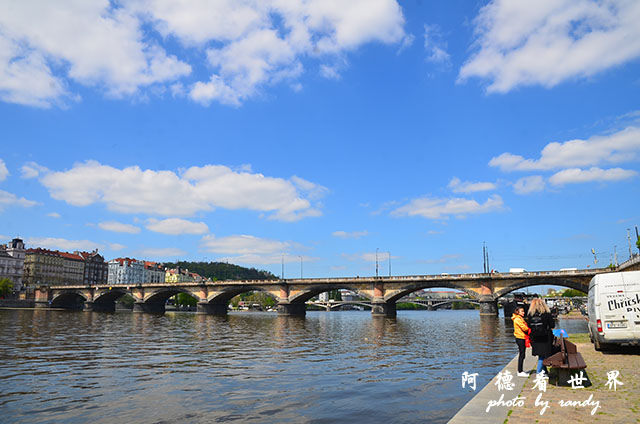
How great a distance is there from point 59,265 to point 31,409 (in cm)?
17172

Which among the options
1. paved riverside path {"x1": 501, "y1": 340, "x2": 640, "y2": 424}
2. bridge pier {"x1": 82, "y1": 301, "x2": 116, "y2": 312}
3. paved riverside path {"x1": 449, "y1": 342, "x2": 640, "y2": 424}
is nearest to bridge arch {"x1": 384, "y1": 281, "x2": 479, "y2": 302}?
paved riverside path {"x1": 501, "y1": 340, "x2": 640, "y2": 424}

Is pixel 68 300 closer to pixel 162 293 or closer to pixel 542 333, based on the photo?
pixel 162 293

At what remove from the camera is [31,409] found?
432 inches

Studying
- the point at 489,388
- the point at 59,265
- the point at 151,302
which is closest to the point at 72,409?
the point at 489,388

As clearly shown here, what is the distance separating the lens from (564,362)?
1014cm

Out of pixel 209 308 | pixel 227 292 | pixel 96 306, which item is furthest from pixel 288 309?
pixel 96 306

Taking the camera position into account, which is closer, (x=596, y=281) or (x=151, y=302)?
(x=596, y=281)

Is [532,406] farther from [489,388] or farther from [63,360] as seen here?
[63,360]

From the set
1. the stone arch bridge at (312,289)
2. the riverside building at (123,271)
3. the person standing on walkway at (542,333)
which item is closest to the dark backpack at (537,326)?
the person standing on walkway at (542,333)

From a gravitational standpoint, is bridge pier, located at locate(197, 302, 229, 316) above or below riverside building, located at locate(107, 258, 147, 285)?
below

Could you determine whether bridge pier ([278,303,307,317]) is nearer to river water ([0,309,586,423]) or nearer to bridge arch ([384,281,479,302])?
bridge arch ([384,281,479,302])

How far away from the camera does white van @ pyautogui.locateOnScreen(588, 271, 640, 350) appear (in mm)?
14883

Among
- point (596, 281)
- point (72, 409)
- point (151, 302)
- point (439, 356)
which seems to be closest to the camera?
point (72, 409)

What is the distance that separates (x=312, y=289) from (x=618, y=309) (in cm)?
7611
